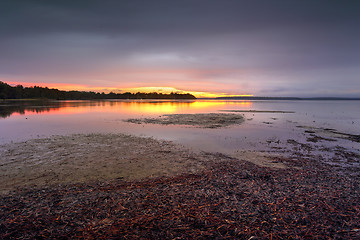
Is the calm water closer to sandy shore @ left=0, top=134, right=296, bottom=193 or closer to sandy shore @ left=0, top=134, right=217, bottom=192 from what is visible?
sandy shore @ left=0, top=134, right=296, bottom=193

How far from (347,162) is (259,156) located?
19.8ft

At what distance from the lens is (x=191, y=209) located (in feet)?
20.2

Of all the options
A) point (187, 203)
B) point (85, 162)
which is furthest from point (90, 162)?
point (187, 203)

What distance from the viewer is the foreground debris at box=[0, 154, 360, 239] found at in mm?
5078

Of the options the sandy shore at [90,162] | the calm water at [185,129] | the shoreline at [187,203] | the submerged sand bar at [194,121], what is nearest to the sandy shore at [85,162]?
the sandy shore at [90,162]

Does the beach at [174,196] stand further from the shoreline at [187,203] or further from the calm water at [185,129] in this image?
the calm water at [185,129]

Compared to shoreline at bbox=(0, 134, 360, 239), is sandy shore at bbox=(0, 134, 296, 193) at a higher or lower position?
lower

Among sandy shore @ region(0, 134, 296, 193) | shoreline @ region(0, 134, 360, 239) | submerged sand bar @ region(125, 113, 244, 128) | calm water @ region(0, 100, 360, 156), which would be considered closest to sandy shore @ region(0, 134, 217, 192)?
sandy shore @ region(0, 134, 296, 193)

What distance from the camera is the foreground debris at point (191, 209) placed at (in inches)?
200

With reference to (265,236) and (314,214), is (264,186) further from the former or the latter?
(265,236)

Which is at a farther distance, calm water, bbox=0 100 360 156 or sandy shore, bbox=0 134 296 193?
calm water, bbox=0 100 360 156

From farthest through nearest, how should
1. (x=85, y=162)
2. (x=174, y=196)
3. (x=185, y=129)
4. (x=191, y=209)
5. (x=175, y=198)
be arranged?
1. (x=185, y=129)
2. (x=85, y=162)
3. (x=174, y=196)
4. (x=175, y=198)
5. (x=191, y=209)

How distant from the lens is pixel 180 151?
15.2 meters

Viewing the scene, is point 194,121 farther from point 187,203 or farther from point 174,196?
point 187,203
